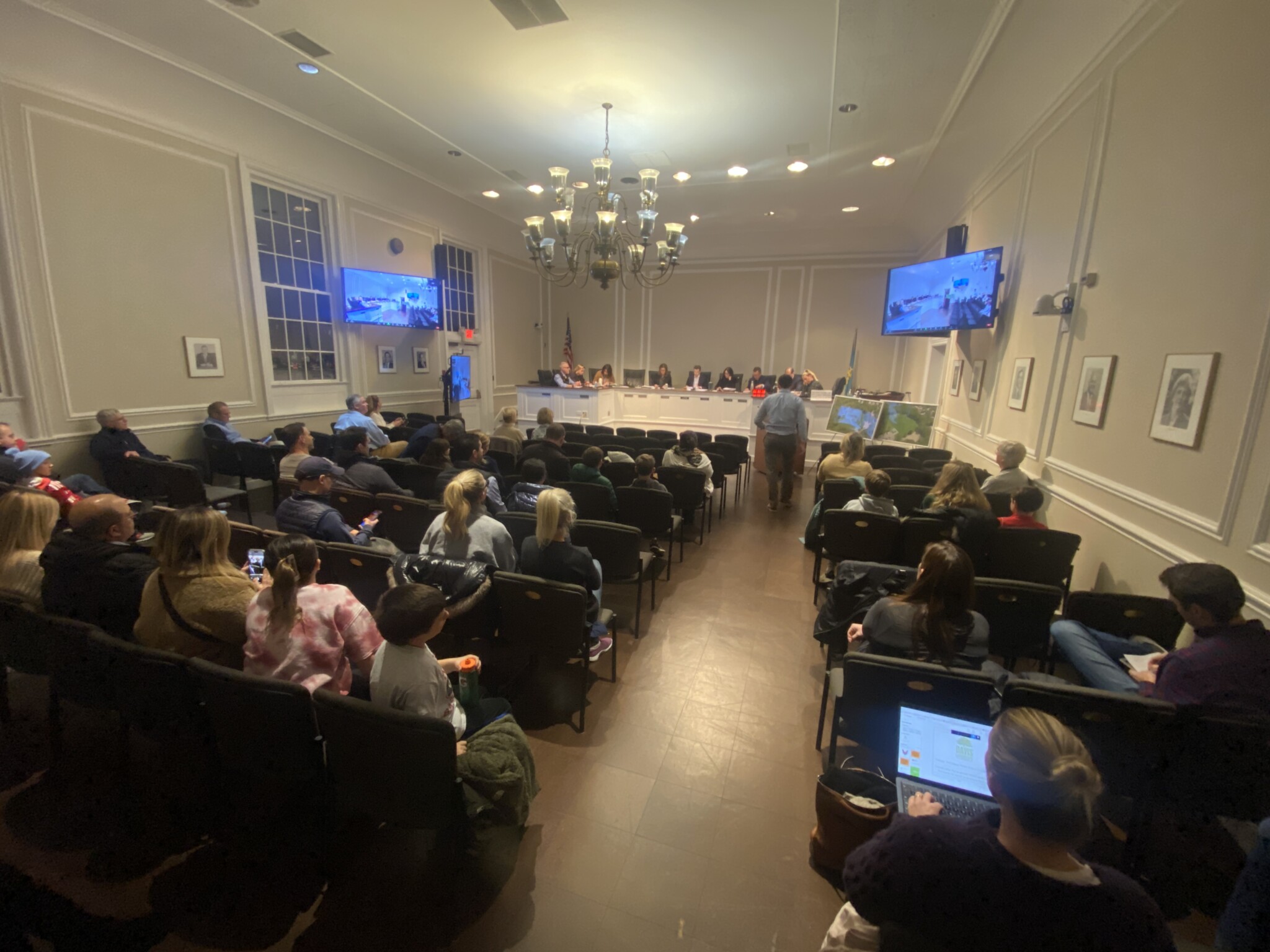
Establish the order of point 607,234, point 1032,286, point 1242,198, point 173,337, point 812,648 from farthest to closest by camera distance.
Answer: point 607,234
point 173,337
point 1032,286
point 812,648
point 1242,198

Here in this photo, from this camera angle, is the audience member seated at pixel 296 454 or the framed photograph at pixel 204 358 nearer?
the audience member seated at pixel 296 454

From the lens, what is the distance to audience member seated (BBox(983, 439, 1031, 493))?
4.23 meters

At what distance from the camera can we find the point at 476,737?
1942 mm

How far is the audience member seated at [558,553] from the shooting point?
111 inches

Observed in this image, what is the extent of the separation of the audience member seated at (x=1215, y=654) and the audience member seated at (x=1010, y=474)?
244 centimetres

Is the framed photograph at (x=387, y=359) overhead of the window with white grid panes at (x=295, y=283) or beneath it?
beneath

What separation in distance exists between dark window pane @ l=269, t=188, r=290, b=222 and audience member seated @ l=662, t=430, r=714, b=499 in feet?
19.7

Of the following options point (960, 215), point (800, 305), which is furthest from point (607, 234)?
point (800, 305)

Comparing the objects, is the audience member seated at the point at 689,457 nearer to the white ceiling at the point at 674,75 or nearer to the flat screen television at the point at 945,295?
the flat screen television at the point at 945,295

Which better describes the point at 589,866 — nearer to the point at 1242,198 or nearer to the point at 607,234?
the point at 1242,198

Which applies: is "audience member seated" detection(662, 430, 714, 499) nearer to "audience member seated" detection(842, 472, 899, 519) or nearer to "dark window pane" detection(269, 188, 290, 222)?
"audience member seated" detection(842, 472, 899, 519)

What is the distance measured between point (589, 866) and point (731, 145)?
24.5 feet

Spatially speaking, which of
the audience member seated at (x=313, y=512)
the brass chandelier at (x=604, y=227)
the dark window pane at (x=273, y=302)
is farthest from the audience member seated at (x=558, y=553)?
the dark window pane at (x=273, y=302)

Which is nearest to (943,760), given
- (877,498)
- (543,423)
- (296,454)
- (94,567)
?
(877,498)
